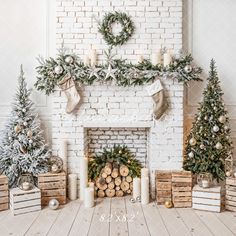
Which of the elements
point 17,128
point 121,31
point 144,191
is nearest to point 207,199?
point 144,191

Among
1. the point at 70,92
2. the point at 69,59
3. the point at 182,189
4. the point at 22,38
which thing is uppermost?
the point at 22,38

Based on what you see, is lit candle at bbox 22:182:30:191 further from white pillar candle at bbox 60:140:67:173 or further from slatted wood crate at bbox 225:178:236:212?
slatted wood crate at bbox 225:178:236:212

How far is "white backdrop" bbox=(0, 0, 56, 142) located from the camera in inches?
182

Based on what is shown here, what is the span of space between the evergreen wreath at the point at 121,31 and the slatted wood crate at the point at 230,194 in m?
2.09

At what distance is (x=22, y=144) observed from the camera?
4309 millimetres

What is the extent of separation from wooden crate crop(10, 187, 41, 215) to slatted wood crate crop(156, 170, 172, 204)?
1392 millimetres

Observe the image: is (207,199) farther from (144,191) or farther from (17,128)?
(17,128)

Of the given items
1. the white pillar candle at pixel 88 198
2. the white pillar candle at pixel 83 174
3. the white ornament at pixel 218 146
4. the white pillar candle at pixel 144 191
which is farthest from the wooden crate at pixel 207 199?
the white pillar candle at pixel 83 174

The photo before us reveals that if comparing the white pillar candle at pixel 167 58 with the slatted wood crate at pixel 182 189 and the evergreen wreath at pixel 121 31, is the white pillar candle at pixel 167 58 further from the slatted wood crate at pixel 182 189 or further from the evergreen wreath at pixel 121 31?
the slatted wood crate at pixel 182 189

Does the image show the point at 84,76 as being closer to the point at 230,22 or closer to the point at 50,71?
the point at 50,71

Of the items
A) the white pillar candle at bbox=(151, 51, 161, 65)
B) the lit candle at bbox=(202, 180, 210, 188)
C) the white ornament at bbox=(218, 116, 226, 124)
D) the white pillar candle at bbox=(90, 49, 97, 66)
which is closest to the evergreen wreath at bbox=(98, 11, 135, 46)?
the white pillar candle at bbox=(90, 49, 97, 66)

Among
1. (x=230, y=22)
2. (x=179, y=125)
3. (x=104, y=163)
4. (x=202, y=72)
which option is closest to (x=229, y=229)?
(x=179, y=125)

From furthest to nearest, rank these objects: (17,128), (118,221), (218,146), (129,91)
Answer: (129,91) → (17,128) → (218,146) → (118,221)

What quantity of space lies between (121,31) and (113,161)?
1653 mm
